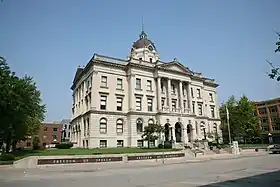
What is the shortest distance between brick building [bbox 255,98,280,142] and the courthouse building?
132 feet

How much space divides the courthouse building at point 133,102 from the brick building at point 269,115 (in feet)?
132

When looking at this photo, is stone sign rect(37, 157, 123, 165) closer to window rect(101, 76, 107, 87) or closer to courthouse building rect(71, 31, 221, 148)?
courthouse building rect(71, 31, 221, 148)

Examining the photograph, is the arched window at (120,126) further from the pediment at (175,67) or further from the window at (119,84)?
the pediment at (175,67)

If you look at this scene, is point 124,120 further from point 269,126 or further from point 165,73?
point 269,126

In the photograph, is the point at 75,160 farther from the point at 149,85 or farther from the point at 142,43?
the point at 142,43

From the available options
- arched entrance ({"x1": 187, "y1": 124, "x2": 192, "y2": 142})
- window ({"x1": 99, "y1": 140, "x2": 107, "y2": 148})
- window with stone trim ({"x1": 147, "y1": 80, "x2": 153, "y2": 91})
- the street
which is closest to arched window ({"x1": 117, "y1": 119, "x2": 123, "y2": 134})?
window ({"x1": 99, "y1": 140, "x2": 107, "y2": 148})

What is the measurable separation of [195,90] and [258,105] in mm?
46874

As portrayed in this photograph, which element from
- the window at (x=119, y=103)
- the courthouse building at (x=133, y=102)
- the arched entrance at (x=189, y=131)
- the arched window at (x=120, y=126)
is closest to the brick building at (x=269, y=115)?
the courthouse building at (x=133, y=102)

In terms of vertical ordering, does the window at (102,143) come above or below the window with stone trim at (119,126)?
below

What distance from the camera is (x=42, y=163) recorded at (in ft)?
73.2

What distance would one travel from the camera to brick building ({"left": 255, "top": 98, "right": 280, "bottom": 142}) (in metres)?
83.8

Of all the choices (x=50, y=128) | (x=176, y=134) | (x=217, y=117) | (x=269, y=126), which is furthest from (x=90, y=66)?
(x=269, y=126)

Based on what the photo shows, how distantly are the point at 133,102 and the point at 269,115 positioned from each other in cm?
6341

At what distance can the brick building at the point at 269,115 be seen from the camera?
83.8 meters
